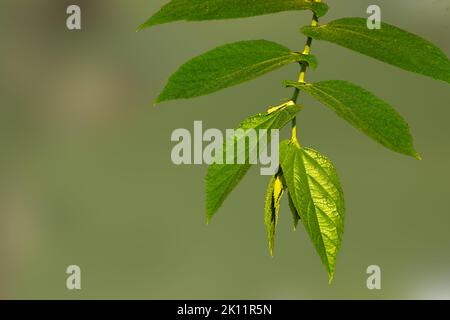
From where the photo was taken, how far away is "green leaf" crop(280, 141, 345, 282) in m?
0.37

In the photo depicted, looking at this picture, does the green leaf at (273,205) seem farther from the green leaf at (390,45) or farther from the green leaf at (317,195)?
the green leaf at (390,45)

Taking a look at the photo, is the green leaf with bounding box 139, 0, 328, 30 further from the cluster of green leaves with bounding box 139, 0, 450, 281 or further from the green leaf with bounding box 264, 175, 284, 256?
the green leaf with bounding box 264, 175, 284, 256

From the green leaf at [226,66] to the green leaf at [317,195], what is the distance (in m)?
0.07

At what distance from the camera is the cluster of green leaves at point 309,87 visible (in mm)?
361

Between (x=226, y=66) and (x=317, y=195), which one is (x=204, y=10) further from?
(x=317, y=195)

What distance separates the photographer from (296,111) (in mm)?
405

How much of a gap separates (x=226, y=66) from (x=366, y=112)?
11 centimetres

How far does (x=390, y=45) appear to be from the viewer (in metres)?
0.40

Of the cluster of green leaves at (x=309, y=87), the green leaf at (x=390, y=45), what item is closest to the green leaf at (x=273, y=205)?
the cluster of green leaves at (x=309, y=87)

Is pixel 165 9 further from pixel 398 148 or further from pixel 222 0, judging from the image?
pixel 398 148

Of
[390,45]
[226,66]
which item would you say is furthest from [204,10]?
[390,45]

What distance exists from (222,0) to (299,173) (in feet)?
0.48

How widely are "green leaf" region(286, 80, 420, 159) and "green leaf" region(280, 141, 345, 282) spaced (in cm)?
5

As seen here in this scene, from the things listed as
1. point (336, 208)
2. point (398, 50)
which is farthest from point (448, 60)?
point (336, 208)
